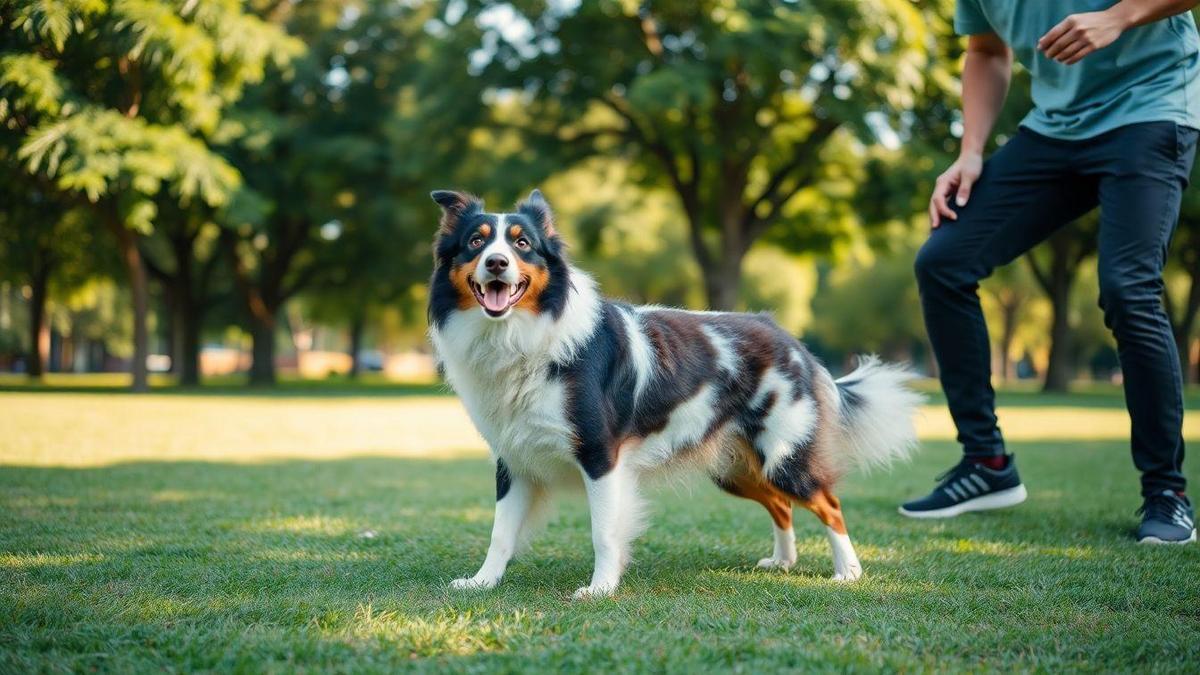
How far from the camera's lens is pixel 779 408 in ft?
14.3

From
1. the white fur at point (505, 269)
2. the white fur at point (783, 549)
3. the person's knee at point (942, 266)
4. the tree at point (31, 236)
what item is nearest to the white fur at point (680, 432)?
the white fur at point (783, 549)

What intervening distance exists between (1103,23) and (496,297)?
293cm

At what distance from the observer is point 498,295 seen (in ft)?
12.9

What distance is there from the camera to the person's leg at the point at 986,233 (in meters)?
4.88

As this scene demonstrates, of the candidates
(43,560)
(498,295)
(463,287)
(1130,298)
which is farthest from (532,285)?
(1130,298)

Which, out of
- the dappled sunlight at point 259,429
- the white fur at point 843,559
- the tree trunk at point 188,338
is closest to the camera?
the white fur at point 843,559

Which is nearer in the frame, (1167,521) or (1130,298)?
(1130,298)

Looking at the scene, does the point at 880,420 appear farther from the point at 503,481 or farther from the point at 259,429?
the point at 259,429

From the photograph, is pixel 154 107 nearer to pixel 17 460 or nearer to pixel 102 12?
pixel 102 12

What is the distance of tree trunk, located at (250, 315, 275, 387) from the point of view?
30344 millimetres

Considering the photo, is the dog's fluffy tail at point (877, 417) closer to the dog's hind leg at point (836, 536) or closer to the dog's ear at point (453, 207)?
the dog's hind leg at point (836, 536)

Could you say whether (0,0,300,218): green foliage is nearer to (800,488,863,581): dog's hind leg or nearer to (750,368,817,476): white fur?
(750,368,817,476): white fur

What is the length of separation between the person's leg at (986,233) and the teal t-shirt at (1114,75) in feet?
0.59

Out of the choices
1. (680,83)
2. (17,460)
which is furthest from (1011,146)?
(680,83)
